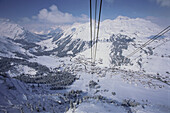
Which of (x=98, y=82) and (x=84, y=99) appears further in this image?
(x=98, y=82)

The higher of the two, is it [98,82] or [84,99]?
[84,99]

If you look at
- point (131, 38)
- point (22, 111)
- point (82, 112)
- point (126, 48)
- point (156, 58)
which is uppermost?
point (131, 38)

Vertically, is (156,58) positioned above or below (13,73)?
above

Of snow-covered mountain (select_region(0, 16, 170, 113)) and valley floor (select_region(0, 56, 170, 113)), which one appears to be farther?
snow-covered mountain (select_region(0, 16, 170, 113))

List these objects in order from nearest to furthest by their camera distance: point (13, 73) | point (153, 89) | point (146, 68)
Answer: point (153, 89) → point (13, 73) → point (146, 68)

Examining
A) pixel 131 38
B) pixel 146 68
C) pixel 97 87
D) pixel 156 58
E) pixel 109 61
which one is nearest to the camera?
pixel 97 87

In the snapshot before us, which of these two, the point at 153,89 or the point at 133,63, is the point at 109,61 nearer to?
the point at 133,63

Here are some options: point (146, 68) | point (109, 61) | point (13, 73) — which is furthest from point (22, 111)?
point (109, 61)

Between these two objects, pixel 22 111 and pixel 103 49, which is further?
pixel 103 49

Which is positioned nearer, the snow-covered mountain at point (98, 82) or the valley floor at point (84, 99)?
the valley floor at point (84, 99)
